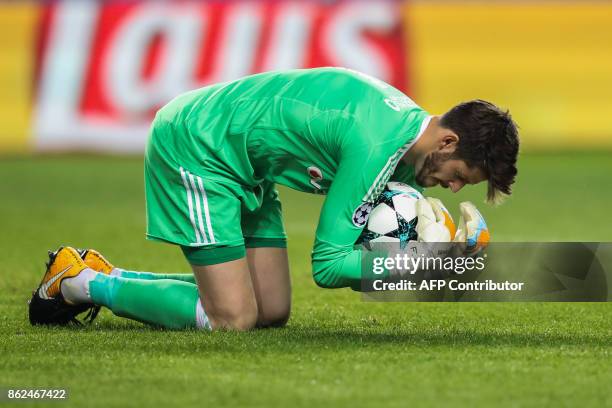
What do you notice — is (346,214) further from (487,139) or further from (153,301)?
(153,301)

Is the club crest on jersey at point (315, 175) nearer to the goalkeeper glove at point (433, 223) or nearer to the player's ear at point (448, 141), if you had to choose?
the goalkeeper glove at point (433, 223)

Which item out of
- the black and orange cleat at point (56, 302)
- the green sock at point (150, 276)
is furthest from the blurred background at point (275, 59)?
the black and orange cleat at point (56, 302)

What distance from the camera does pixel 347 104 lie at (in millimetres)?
5125

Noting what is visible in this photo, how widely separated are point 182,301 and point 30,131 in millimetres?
11256

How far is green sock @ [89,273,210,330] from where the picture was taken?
5.67 meters

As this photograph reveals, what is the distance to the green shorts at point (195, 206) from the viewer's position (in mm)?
5496

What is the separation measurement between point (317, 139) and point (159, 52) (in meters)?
11.6

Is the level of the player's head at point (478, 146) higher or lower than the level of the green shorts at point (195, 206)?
higher

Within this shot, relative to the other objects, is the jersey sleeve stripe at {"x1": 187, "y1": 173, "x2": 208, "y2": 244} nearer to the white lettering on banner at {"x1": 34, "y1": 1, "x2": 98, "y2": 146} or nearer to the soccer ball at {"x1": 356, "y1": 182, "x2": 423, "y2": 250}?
the soccer ball at {"x1": 356, "y1": 182, "x2": 423, "y2": 250}

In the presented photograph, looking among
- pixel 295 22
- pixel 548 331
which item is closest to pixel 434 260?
pixel 548 331

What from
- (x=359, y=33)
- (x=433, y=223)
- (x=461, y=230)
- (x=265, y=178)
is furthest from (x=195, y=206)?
(x=359, y=33)

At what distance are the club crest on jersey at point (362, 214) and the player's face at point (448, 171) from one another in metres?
0.30

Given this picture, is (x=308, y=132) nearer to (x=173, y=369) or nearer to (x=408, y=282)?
(x=408, y=282)

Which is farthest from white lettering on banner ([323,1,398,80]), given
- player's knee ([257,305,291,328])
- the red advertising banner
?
player's knee ([257,305,291,328])
